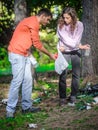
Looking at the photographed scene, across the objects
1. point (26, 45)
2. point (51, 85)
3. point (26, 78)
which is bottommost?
point (51, 85)

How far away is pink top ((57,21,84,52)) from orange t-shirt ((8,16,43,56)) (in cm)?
75

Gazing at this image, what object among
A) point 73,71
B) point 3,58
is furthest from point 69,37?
point 3,58

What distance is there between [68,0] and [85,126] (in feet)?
22.1

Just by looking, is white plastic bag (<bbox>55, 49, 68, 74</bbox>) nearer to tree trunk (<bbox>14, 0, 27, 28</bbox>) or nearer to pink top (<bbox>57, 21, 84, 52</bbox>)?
pink top (<bbox>57, 21, 84, 52</bbox>)

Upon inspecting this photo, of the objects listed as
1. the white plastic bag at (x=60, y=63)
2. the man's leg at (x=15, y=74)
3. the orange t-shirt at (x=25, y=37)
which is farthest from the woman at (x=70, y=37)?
the man's leg at (x=15, y=74)

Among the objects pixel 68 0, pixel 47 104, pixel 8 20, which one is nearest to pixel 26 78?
pixel 47 104

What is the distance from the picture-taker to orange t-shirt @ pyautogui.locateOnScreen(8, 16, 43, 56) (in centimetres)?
784

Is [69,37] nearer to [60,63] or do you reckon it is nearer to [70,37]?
[70,37]

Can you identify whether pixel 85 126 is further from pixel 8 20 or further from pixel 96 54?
pixel 8 20

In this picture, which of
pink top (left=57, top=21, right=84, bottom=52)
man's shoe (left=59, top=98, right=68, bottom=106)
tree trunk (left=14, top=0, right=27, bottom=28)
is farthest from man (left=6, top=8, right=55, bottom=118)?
tree trunk (left=14, top=0, right=27, bottom=28)

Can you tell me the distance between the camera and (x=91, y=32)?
11.5 metres

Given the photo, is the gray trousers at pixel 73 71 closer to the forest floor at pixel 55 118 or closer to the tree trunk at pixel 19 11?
the forest floor at pixel 55 118

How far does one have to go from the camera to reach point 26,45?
7.91 metres

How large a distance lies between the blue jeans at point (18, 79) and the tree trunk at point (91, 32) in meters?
3.55
